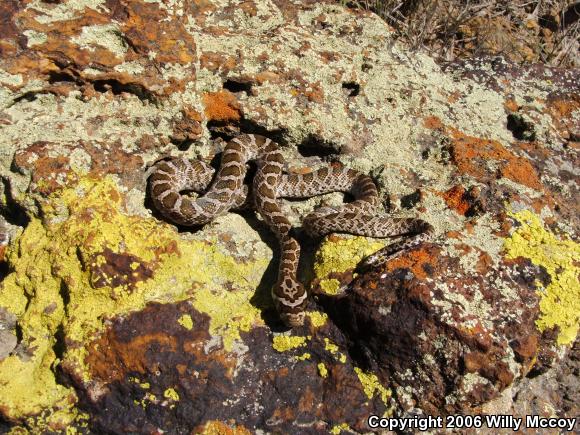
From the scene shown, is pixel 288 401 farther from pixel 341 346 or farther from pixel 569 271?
pixel 569 271

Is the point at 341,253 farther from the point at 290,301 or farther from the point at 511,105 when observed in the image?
the point at 511,105

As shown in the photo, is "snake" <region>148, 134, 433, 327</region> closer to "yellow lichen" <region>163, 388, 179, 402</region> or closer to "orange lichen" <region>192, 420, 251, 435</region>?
"orange lichen" <region>192, 420, 251, 435</region>

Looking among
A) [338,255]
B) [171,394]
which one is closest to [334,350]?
[338,255]

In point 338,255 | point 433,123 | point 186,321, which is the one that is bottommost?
point 186,321

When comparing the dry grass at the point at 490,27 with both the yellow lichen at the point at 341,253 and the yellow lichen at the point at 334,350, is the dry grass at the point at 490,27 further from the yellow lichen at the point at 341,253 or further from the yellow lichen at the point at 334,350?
the yellow lichen at the point at 334,350

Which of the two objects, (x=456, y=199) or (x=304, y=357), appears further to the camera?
(x=456, y=199)
